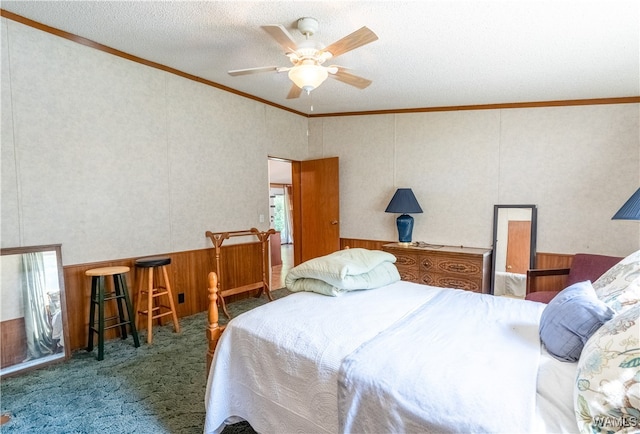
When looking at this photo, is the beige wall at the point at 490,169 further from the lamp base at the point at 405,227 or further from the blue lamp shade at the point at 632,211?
the blue lamp shade at the point at 632,211

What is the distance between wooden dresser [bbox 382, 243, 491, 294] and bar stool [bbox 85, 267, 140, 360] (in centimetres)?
301

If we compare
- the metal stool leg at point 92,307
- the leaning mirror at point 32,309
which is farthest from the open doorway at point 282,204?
the leaning mirror at point 32,309

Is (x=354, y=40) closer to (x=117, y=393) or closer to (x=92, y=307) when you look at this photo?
(x=117, y=393)

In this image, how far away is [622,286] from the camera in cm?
165

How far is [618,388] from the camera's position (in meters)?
0.96

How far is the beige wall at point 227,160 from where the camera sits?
8.61 ft

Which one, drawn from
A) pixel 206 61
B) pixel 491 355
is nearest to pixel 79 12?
pixel 206 61

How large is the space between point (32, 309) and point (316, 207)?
11.6 ft

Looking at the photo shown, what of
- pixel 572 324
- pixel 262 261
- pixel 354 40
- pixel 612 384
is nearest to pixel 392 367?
pixel 612 384

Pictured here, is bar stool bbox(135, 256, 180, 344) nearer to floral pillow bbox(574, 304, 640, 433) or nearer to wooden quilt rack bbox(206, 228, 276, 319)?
wooden quilt rack bbox(206, 228, 276, 319)

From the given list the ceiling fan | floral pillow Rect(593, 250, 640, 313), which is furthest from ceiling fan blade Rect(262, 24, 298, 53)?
floral pillow Rect(593, 250, 640, 313)

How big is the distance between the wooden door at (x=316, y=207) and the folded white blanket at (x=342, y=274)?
2.66 m

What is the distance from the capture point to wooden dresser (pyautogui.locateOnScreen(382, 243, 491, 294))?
3.93 meters

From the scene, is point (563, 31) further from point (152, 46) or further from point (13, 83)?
point (13, 83)
